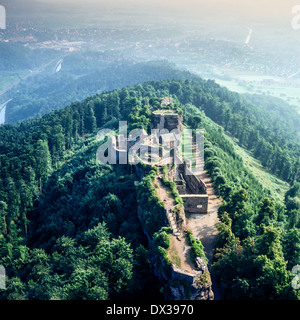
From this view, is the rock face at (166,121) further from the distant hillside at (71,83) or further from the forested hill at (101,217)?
the distant hillside at (71,83)

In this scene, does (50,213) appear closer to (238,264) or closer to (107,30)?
(238,264)

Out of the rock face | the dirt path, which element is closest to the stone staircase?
the dirt path

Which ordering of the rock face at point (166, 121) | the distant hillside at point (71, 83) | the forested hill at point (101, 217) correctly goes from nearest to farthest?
the forested hill at point (101, 217), the rock face at point (166, 121), the distant hillside at point (71, 83)

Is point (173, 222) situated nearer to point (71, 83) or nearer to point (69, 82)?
point (71, 83)

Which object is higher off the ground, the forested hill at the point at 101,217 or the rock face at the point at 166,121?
the rock face at the point at 166,121

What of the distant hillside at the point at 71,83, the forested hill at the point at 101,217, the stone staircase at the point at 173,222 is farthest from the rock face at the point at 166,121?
the distant hillside at the point at 71,83

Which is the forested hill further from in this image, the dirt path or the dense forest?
the dense forest

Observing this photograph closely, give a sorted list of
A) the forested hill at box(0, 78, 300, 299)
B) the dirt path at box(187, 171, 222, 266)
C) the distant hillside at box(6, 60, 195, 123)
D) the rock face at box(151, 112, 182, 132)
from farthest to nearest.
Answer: the distant hillside at box(6, 60, 195, 123)
the rock face at box(151, 112, 182, 132)
the dirt path at box(187, 171, 222, 266)
the forested hill at box(0, 78, 300, 299)

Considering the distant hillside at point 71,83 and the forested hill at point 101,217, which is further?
the distant hillside at point 71,83
